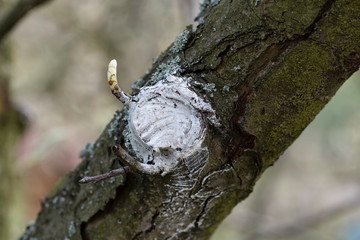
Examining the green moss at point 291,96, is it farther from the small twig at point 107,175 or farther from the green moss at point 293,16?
the small twig at point 107,175

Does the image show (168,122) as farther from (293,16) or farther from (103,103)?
(103,103)

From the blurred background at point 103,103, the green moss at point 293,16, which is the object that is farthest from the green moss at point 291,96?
the blurred background at point 103,103

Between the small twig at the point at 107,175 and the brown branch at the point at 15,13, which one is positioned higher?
the brown branch at the point at 15,13

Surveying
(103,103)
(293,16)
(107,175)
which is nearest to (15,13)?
(107,175)

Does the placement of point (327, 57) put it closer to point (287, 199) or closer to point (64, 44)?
point (64, 44)

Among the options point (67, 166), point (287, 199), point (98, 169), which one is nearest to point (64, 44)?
point (67, 166)

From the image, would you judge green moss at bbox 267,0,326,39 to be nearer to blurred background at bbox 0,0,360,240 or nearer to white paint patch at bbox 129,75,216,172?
white paint patch at bbox 129,75,216,172

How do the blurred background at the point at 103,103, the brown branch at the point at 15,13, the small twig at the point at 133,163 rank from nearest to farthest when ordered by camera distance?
the small twig at the point at 133,163 < the brown branch at the point at 15,13 < the blurred background at the point at 103,103
